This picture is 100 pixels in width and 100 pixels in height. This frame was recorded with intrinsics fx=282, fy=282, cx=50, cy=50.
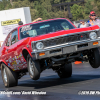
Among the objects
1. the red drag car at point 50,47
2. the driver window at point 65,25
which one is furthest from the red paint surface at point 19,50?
the driver window at point 65,25

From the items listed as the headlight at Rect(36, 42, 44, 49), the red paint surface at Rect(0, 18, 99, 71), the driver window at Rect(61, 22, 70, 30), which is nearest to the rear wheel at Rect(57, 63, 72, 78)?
the driver window at Rect(61, 22, 70, 30)

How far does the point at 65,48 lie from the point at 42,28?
1267mm

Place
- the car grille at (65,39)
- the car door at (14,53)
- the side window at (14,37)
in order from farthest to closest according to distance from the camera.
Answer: the side window at (14,37)
the car door at (14,53)
the car grille at (65,39)

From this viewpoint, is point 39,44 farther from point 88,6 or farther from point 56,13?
point 56,13

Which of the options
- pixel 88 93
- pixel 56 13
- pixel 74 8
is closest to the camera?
pixel 88 93

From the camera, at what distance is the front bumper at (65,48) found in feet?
20.4

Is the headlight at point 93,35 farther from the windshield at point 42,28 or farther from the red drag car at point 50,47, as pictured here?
the windshield at point 42,28

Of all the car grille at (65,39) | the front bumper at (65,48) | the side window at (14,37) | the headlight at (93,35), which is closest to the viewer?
the front bumper at (65,48)

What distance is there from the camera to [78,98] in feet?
17.0

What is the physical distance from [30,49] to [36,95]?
1045mm

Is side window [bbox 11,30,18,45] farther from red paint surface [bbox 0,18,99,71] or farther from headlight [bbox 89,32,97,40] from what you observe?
headlight [bbox 89,32,97,40]

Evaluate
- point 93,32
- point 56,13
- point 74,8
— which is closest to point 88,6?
point 74,8

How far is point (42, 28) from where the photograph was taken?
740cm

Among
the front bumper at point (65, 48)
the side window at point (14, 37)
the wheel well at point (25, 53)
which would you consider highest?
the side window at point (14, 37)
